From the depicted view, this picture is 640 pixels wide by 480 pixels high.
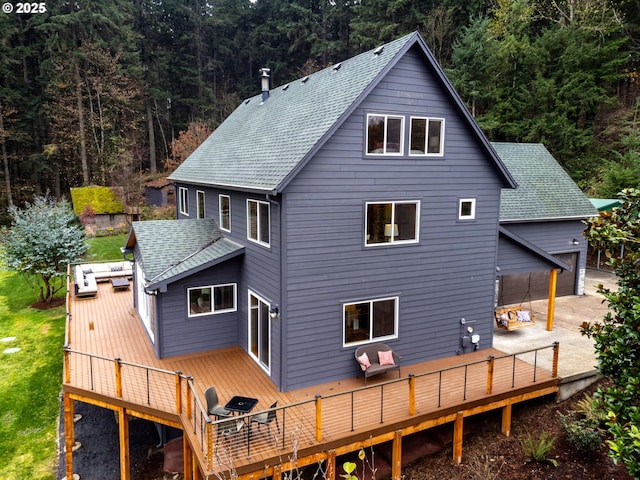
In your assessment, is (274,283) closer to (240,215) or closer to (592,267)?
(240,215)

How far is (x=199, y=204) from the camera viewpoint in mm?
16484

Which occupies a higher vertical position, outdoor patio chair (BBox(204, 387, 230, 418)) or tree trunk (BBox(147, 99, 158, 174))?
tree trunk (BBox(147, 99, 158, 174))

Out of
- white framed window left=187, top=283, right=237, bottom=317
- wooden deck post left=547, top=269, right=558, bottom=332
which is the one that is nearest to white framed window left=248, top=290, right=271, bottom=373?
white framed window left=187, top=283, right=237, bottom=317

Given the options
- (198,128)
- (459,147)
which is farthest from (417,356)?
(198,128)

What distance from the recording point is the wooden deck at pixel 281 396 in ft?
26.3

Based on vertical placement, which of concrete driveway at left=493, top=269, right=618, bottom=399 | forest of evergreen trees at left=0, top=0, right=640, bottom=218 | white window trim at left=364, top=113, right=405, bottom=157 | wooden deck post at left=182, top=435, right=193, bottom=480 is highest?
forest of evergreen trees at left=0, top=0, right=640, bottom=218

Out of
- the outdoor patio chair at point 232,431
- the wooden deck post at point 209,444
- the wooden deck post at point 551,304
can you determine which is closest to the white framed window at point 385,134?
the outdoor patio chair at point 232,431

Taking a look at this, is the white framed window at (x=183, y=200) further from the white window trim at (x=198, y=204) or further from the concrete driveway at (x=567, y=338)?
the concrete driveway at (x=567, y=338)

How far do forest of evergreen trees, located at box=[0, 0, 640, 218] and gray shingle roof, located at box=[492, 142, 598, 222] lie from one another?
22.1ft

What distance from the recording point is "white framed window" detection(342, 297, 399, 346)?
10.7 meters

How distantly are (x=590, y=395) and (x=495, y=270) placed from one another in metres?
3.79

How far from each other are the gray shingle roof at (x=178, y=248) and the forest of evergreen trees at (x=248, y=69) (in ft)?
70.7

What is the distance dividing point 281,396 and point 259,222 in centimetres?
415

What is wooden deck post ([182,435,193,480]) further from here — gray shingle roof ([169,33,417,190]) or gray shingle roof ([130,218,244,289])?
gray shingle roof ([169,33,417,190])
